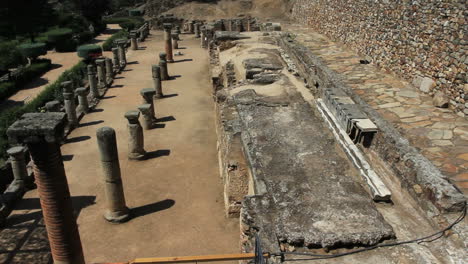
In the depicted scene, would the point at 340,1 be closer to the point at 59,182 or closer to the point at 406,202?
the point at 406,202

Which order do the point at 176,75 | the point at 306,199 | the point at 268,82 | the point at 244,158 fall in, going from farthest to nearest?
the point at 176,75 → the point at 268,82 → the point at 244,158 → the point at 306,199

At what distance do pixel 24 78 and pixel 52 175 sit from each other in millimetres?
18701

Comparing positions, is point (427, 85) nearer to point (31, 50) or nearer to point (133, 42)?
point (133, 42)

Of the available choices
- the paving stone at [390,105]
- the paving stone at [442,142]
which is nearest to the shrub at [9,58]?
the paving stone at [390,105]

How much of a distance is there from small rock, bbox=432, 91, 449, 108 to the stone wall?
0.10 metres

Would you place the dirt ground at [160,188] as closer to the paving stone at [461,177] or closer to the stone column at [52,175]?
the stone column at [52,175]

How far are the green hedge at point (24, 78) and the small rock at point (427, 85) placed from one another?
1827 centimetres

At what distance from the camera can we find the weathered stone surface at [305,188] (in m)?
4.71

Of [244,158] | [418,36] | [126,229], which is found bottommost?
[126,229]

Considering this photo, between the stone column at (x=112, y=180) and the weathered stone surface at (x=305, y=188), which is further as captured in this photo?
the stone column at (x=112, y=180)

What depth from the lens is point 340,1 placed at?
1581 centimetres

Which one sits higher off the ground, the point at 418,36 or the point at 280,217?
the point at 418,36

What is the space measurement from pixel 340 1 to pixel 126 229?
41.4ft

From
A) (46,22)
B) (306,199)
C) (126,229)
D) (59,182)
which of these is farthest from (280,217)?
(46,22)
